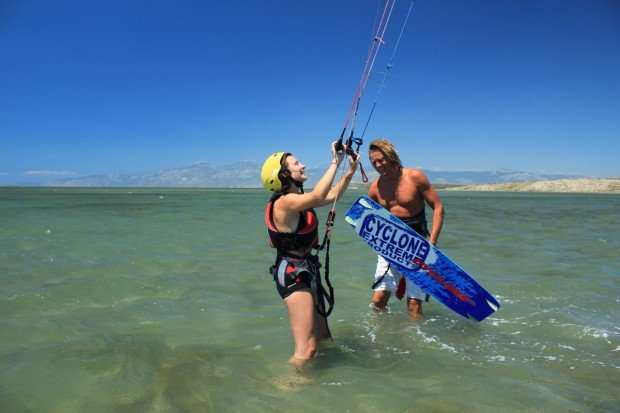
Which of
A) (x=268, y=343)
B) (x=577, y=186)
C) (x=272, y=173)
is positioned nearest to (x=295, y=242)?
(x=272, y=173)

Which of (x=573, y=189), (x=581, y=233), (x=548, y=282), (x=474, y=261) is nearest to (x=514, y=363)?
(x=548, y=282)

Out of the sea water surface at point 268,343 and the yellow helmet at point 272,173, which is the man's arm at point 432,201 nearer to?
the sea water surface at point 268,343

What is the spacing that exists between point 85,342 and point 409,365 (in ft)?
12.9

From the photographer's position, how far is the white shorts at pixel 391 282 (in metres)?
6.03

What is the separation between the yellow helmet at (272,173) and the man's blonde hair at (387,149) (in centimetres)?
205

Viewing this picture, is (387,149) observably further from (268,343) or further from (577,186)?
(577,186)

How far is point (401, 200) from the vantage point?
6066 millimetres

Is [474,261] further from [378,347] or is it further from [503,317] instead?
[378,347]

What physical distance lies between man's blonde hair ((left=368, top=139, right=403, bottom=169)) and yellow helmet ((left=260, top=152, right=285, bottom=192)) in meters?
2.05

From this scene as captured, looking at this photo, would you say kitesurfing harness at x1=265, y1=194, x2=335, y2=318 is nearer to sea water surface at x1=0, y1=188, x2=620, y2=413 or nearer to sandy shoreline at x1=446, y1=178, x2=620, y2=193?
sea water surface at x1=0, y1=188, x2=620, y2=413

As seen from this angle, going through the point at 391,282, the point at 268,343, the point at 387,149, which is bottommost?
the point at 268,343

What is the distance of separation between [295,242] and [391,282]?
242 centimetres

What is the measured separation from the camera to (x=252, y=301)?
7309 millimetres

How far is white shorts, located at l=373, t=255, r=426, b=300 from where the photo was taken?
6027 millimetres
